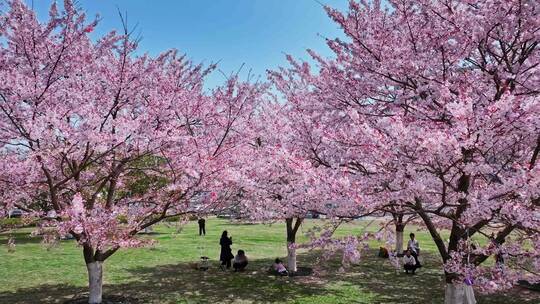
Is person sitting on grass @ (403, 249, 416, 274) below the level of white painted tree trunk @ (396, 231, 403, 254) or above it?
below

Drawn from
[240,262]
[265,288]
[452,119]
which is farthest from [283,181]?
[452,119]

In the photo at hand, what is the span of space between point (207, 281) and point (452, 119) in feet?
31.9

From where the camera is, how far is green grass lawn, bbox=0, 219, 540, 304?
1124 centimetres

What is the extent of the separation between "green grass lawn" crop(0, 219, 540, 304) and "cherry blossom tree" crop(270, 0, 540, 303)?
A: 2175 mm

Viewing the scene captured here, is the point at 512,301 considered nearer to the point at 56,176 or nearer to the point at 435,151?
the point at 435,151

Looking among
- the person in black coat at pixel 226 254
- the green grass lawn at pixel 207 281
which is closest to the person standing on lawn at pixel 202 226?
the green grass lawn at pixel 207 281

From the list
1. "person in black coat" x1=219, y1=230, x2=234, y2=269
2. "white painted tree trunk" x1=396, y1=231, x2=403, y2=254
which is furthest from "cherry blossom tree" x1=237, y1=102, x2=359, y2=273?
"white painted tree trunk" x1=396, y1=231, x2=403, y2=254

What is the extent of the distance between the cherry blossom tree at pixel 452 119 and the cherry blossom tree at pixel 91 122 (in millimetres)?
2986

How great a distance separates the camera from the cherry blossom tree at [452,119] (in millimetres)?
5500

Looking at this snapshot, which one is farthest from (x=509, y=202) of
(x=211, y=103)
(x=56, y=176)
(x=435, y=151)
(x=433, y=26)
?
(x=56, y=176)

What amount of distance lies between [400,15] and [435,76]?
1332mm

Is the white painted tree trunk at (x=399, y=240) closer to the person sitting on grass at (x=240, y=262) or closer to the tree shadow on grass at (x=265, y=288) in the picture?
the tree shadow on grass at (x=265, y=288)

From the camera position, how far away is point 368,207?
6379mm

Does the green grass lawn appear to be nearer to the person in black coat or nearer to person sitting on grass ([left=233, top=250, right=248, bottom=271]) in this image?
person sitting on grass ([left=233, top=250, right=248, bottom=271])
